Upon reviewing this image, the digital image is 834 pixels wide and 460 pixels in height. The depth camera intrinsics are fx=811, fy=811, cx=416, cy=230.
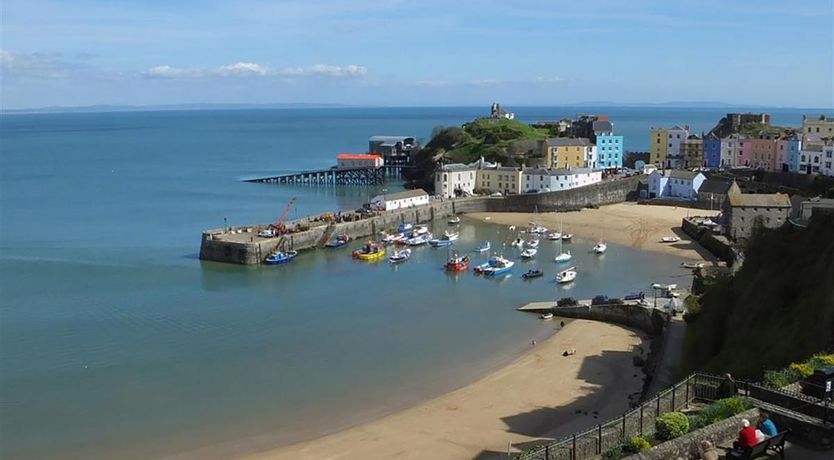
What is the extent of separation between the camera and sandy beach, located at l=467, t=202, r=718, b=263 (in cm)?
4069

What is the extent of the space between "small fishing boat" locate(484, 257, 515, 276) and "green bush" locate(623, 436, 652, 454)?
88.1 ft

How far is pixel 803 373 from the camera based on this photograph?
10328mm

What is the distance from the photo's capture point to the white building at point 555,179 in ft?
183

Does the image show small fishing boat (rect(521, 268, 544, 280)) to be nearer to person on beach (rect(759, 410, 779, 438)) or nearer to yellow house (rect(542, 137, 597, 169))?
person on beach (rect(759, 410, 779, 438))

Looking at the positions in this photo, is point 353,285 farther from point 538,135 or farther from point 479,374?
point 538,135

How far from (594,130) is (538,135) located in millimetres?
6836

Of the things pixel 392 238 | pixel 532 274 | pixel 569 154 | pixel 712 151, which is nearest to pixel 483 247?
pixel 392 238

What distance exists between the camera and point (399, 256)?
38875 millimetres

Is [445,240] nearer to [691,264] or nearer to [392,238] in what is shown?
[392,238]

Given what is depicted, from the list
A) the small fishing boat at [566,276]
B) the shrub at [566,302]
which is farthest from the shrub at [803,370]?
the small fishing boat at [566,276]

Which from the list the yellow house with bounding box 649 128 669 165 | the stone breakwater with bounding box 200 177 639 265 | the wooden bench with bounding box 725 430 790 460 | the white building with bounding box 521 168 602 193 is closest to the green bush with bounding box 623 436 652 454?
the wooden bench with bounding box 725 430 790 460

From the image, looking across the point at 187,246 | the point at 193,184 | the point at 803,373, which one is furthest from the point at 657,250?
the point at 193,184

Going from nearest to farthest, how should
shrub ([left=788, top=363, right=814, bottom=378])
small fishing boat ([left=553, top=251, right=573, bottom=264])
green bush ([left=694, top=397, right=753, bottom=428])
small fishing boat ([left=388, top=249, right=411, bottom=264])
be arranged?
green bush ([left=694, top=397, right=753, bottom=428]), shrub ([left=788, top=363, right=814, bottom=378]), small fishing boat ([left=553, top=251, right=573, bottom=264]), small fishing boat ([left=388, top=249, right=411, bottom=264])

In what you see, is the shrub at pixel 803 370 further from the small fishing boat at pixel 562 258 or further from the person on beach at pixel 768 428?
the small fishing boat at pixel 562 258
